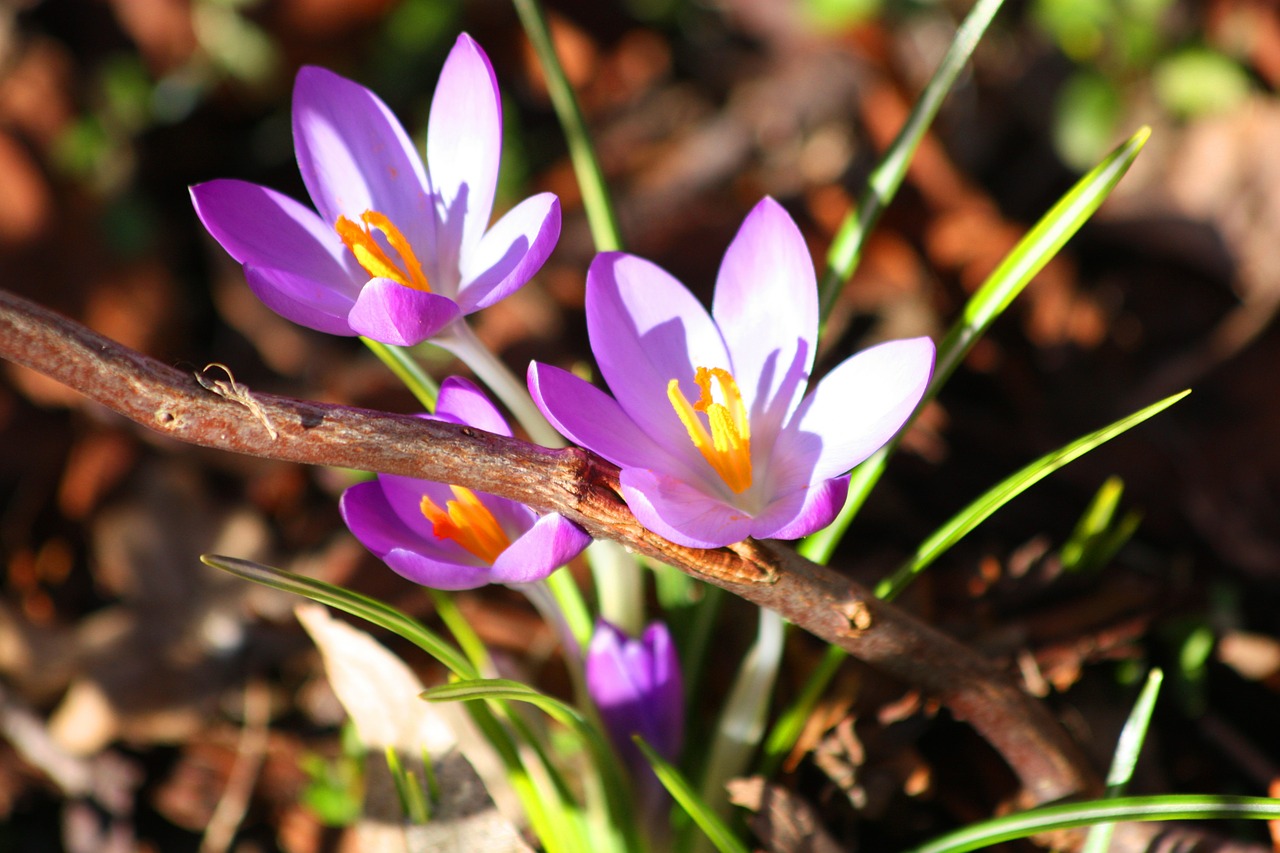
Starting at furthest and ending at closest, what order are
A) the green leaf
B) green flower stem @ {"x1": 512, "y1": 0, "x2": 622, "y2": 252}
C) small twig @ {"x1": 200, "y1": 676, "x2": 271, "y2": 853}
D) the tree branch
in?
1. the green leaf
2. small twig @ {"x1": 200, "y1": 676, "x2": 271, "y2": 853}
3. green flower stem @ {"x1": 512, "y1": 0, "x2": 622, "y2": 252}
4. the tree branch

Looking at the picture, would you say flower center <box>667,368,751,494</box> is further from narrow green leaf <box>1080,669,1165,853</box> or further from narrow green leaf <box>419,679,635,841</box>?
narrow green leaf <box>1080,669,1165,853</box>

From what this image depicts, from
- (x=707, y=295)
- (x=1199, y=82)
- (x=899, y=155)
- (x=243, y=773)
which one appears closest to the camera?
(x=899, y=155)

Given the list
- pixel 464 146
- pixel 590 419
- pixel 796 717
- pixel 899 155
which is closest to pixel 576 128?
pixel 464 146

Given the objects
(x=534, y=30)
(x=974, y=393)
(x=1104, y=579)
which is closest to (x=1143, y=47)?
(x=974, y=393)

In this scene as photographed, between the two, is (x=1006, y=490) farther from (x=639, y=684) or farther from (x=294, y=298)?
(x=294, y=298)

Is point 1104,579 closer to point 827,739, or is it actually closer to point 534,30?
point 827,739

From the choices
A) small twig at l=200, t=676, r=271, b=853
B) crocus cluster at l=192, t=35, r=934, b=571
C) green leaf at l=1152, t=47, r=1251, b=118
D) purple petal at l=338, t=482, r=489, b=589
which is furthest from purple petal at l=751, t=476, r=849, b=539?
green leaf at l=1152, t=47, r=1251, b=118
